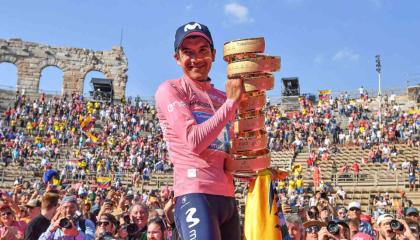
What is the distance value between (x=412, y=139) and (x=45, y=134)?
Result: 2342cm

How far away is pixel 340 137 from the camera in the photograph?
93.9 ft

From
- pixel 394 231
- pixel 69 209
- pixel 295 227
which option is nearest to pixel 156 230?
pixel 69 209

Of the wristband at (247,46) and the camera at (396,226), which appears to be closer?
the wristband at (247,46)

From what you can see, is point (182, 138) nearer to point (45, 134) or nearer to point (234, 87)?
point (234, 87)

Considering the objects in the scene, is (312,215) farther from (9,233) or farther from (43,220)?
(9,233)

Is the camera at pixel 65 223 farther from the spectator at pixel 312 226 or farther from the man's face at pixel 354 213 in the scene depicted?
the man's face at pixel 354 213

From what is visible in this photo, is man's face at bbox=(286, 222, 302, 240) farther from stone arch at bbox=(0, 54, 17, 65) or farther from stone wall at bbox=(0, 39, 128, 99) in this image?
stone arch at bbox=(0, 54, 17, 65)

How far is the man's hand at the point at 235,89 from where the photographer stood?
9.53ft

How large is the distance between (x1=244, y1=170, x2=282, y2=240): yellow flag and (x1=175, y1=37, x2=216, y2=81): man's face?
80 cm

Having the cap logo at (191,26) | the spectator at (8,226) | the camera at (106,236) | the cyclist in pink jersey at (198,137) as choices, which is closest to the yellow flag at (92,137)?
the spectator at (8,226)

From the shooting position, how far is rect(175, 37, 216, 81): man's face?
3047 mm

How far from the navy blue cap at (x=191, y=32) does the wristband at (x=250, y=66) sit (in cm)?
24

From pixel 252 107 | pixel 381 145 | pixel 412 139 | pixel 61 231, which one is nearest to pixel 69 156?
pixel 381 145

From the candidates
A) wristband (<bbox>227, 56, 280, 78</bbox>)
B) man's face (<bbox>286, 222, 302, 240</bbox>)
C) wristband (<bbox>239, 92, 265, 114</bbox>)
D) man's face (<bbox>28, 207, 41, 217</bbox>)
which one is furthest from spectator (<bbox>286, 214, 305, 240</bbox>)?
man's face (<bbox>28, 207, 41, 217</bbox>)
